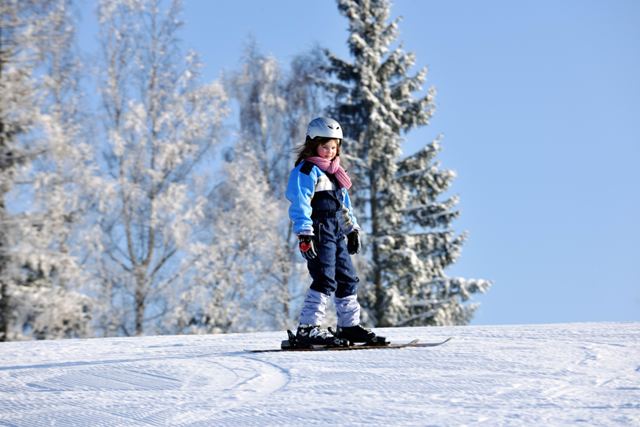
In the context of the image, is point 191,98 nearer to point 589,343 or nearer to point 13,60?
point 13,60

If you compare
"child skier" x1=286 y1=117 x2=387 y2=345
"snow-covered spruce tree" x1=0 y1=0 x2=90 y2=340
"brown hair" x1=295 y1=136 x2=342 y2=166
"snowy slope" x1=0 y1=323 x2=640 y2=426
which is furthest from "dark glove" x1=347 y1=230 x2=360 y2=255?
"snow-covered spruce tree" x1=0 y1=0 x2=90 y2=340

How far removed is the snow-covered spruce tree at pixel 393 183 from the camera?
18047 mm

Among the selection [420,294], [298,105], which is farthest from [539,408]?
[298,105]

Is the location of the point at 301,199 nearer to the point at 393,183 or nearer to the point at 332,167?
the point at 332,167

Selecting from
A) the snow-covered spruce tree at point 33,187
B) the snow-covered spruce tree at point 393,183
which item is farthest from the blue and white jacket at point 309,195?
the snow-covered spruce tree at point 393,183

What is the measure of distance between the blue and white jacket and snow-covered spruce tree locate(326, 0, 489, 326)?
12567 mm

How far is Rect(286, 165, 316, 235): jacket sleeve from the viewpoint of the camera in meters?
4.81

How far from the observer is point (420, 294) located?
63.1 feet

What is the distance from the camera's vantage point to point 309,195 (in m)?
4.93

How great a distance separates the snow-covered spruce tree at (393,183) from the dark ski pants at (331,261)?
490 inches

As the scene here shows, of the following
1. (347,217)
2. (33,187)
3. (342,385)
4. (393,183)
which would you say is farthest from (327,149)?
(393,183)

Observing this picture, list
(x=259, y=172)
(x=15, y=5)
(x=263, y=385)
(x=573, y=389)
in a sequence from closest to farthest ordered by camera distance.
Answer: (x=573, y=389), (x=263, y=385), (x=15, y=5), (x=259, y=172)

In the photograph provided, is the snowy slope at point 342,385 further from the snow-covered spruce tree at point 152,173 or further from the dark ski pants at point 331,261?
the snow-covered spruce tree at point 152,173

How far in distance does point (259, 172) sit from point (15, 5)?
7113 mm
